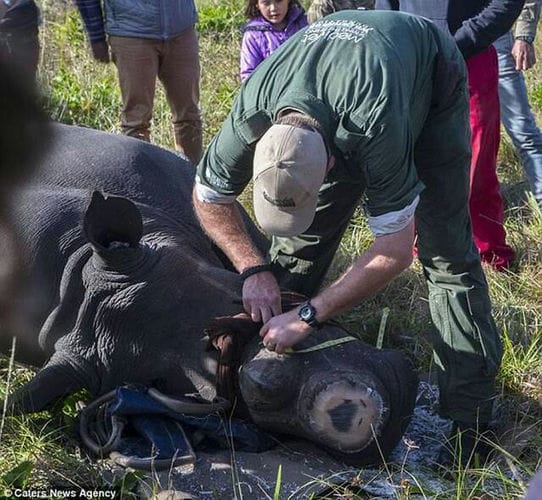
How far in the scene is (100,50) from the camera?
6320 millimetres

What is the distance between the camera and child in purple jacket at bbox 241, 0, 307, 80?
21.1 feet

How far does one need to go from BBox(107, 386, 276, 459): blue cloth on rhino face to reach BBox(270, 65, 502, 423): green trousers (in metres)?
0.83

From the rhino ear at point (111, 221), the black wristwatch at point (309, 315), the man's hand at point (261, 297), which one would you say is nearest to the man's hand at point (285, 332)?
the black wristwatch at point (309, 315)

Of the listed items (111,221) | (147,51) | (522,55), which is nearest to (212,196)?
(111,221)

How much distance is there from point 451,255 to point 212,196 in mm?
987

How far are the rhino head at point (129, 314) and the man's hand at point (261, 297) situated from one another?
14 cm

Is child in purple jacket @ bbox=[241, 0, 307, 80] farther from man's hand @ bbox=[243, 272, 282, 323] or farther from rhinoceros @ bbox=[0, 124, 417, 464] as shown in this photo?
man's hand @ bbox=[243, 272, 282, 323]

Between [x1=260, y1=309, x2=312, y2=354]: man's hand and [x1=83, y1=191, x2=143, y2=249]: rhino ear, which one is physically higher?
[x1=83, y1=191, x2=143, y2=249]: rhino ear

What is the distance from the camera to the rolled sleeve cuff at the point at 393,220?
3.70 m

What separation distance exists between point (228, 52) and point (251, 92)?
542 cm

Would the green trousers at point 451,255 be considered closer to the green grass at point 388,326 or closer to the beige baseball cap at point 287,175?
the green grass at point 388,326

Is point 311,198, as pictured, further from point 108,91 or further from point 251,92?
point 108,91

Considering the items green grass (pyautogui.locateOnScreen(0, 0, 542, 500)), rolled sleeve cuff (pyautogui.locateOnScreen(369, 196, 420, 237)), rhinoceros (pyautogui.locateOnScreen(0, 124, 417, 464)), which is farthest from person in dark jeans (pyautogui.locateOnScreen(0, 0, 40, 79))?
rolled sleeve cuff (pyautogui.locateOnScreen(369, 196, 420, 237))

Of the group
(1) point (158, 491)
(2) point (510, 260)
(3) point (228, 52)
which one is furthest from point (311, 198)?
(3) point (228, 52)
